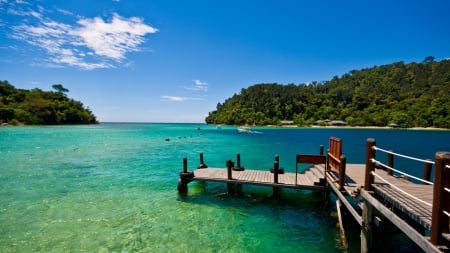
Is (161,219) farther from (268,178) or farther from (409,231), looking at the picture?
(409,231)

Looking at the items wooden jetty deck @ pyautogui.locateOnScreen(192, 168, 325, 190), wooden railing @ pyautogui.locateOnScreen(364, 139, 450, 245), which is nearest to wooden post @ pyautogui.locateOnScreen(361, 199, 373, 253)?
wooden railing @ pyautogui.locateOnScreen(364, 139, 450, 245)

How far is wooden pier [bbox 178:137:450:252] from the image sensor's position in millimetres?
4148

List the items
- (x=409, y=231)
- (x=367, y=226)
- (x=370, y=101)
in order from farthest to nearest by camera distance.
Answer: (x=370, y=101), (x=367, y=226), (x=409, y=231)

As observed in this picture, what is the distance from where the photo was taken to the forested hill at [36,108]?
111 meters

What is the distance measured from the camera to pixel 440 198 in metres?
4.10

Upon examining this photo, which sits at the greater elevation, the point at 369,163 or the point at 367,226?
the point at 369,163

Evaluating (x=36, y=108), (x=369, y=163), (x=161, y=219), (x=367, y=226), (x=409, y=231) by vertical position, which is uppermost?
(x=36, y=108)

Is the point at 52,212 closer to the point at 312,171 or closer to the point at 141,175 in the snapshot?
the point at 141,175

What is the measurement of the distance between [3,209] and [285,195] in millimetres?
15028

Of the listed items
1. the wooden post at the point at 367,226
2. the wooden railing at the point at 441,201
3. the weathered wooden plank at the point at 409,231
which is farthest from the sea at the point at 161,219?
Result: the wooden railing at the point at 441,201

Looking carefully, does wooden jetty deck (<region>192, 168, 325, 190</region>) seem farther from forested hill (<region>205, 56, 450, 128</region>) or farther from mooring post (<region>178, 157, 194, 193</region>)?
forested hill (<region>205, 56, 450, 128</region>)

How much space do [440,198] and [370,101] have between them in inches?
7172

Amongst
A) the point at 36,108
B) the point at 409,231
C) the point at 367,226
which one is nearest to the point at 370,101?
the point at 367,226

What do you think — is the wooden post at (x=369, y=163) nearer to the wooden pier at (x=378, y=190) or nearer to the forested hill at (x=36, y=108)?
the wooden pier at (x=378, y=190)
